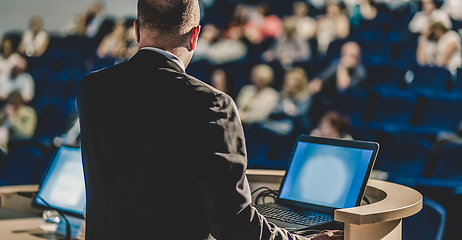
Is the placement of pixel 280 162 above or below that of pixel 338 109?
below

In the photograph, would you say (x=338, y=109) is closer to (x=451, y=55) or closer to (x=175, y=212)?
(x=451, y=55)

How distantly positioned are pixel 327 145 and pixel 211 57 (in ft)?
11.3

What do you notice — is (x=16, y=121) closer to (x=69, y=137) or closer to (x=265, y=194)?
(x=69, y=137)

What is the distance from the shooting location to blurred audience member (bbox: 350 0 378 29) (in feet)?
14.6

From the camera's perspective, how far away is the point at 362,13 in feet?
14.7

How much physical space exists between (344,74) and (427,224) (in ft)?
8.29

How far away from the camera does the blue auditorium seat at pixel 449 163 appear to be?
276 centimetres

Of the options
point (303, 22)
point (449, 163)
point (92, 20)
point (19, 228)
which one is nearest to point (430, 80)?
point (449, 163)

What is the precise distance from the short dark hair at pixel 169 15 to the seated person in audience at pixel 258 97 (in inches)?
116

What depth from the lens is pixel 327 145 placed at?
49.9 inches

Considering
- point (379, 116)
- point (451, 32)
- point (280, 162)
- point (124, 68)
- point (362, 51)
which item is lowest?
point (280, 162)

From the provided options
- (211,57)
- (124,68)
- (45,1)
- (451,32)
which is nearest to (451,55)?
(451,32)

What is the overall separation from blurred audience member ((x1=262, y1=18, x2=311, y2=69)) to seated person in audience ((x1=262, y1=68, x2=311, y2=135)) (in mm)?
448

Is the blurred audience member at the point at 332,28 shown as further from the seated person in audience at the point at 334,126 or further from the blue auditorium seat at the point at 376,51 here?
the seated person in audience at the point at 334,126
